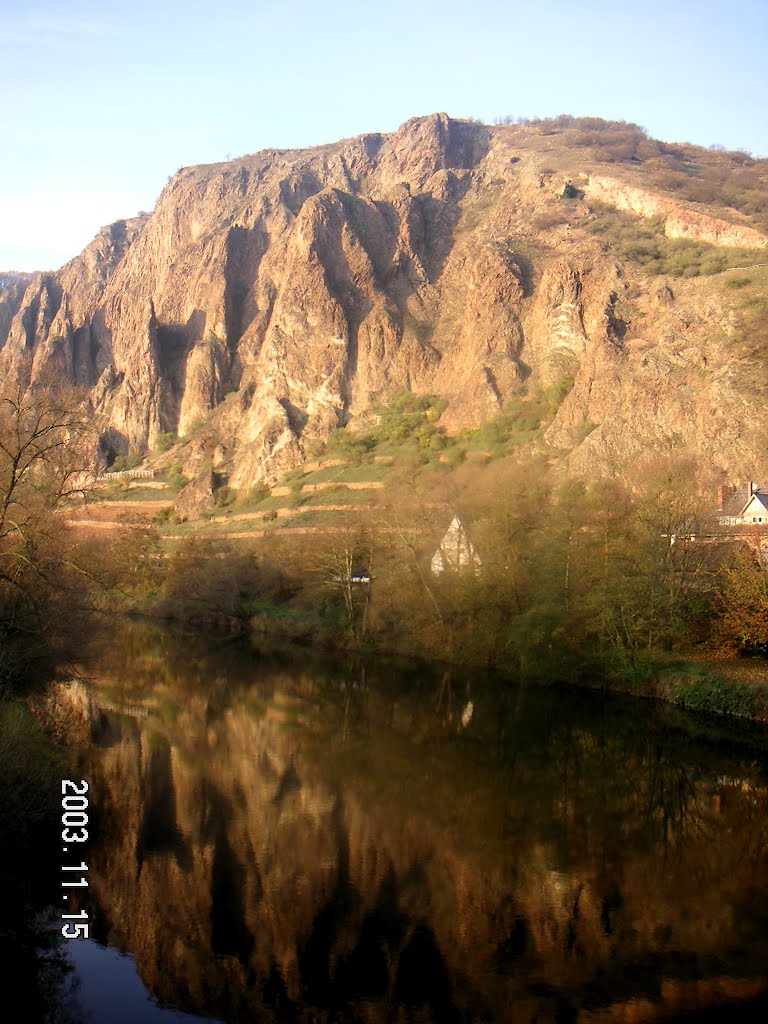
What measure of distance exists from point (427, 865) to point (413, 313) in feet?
301

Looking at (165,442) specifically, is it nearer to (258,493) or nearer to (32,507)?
(258,493)

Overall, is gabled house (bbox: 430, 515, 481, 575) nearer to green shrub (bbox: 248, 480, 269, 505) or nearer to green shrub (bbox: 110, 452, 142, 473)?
green shrub (bbox: 248, 480, 269, 505)

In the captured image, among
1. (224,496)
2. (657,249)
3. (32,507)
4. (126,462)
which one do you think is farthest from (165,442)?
(32,507)

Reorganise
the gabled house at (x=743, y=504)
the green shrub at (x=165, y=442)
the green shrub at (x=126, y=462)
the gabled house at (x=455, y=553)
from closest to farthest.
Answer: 1. the gabled house at (x=455, y=553)
2. the gabled house at (x=743, y=504)
3. the green shrub at (x=126, y=462)
4. the green shrub at (x=165, y=442)

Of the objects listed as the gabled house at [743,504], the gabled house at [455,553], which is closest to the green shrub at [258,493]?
the gabled house at [743,504]

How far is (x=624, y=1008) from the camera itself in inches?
431

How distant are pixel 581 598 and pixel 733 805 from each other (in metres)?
14.2

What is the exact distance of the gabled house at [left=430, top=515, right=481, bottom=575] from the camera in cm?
3872

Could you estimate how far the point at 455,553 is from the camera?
3975 cm

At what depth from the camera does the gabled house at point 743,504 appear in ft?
147

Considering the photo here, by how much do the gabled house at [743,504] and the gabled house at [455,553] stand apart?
471 inches

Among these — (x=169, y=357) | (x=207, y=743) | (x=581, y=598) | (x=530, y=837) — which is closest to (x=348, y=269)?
(x=169, y=357)

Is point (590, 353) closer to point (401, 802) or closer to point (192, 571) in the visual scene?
point (192, 571)

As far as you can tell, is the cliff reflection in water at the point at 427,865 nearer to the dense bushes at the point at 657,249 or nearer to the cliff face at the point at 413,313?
the cliff face at the point at 413,313
